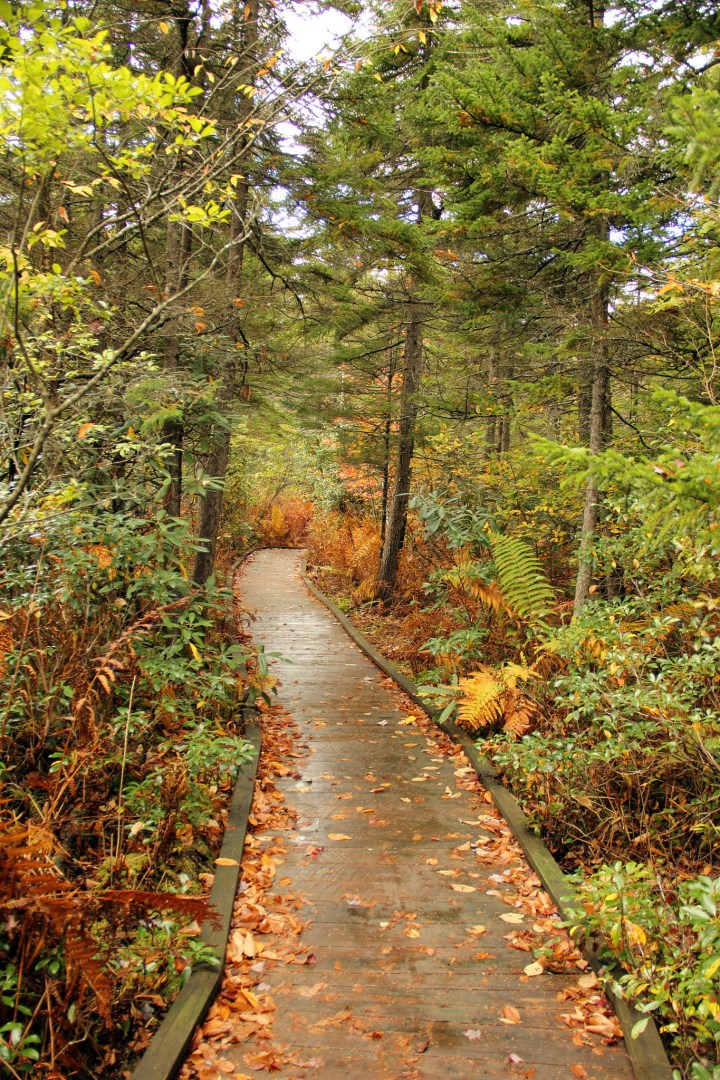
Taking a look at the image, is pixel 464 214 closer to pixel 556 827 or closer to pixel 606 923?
pixel 556 827

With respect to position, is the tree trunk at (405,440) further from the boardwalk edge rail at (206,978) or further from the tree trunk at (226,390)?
the boardwalk edge rail at (206,978)

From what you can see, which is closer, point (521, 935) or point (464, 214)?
point (521, 935)

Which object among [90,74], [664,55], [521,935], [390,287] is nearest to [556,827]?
[521,935]

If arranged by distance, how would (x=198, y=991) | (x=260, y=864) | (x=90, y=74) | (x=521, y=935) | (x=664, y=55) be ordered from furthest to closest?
(x=664, y=55) → (x=260, y=864) → (x=521, y=935) → (x=198, y=991) → (x=90, y=74)

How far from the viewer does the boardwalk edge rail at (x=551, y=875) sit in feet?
9.06

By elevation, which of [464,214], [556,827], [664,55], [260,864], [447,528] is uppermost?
[664,55]

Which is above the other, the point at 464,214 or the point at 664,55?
the point at 664,55

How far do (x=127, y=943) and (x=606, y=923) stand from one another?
2455 mm

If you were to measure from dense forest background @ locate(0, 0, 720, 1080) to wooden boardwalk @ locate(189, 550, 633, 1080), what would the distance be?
41cm

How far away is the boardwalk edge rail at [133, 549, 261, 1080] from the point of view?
270 centimetres

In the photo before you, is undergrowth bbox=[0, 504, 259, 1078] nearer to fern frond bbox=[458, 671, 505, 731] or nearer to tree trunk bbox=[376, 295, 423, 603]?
fern frond bbox=[458, 671, 505, 731]

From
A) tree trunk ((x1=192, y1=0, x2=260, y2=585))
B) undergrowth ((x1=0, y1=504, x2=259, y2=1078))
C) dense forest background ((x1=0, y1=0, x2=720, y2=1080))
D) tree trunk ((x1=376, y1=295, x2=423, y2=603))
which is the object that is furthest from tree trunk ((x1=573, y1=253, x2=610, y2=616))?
tree trunk ((x1=376, y1=295, x2=423, y2=603))

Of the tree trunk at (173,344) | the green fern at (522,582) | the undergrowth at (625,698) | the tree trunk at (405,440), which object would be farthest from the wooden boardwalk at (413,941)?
the tree trunk at (405,440)

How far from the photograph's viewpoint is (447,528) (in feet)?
27.0
